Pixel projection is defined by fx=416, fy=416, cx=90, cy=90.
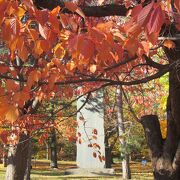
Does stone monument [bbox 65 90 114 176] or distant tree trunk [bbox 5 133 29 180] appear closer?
distant tree trunk [bbox 5 133 29 180]

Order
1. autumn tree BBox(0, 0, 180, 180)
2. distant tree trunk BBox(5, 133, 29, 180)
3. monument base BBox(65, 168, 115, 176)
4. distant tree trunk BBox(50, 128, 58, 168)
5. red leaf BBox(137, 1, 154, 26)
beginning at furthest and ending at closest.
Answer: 1. distant tree trunk BBox(50, 128, 58, 168)
2. monument base BBox(65, 168, 115, 176)
3. distant tree trunk BBox(5, 133, 29, 180)
4. autumn tree BBox(0, 0, 180, 180)
5. red leaf BBox(137, 1, 154, 26)

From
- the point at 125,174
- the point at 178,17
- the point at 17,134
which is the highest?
the point at 178,17

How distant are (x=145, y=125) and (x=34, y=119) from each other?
7.83 ft

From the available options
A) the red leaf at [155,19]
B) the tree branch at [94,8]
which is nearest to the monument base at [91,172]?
the tree branch at [94,8]

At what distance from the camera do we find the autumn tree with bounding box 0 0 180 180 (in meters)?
2.56

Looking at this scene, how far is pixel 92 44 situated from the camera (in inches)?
102

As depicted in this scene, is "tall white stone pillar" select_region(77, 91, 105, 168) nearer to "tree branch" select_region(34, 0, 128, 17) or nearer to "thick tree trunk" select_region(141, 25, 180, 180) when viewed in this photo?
"thick tree trunk" select_region(141, 25, 180, 180)

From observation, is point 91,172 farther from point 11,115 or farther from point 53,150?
point 11,115

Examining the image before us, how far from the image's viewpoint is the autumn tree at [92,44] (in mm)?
2559

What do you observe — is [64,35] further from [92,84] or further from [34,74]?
[92,84]

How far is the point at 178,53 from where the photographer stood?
4.63 m

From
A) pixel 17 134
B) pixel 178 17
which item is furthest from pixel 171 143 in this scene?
pixel 17 134

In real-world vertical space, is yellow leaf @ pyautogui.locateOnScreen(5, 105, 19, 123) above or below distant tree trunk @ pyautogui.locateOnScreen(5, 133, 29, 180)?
above

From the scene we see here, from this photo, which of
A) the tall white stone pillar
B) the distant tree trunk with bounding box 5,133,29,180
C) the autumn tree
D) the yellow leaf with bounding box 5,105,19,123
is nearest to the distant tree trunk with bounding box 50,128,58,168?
the tall white stone pillar
